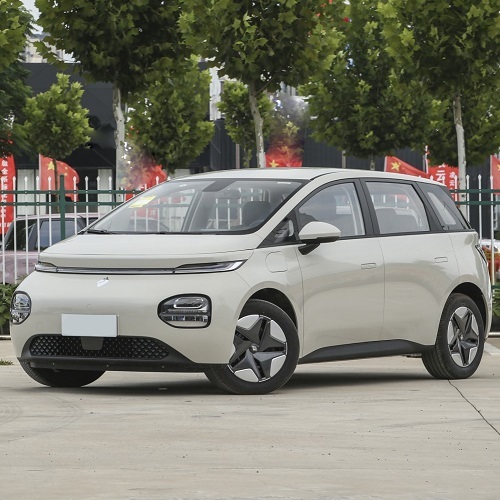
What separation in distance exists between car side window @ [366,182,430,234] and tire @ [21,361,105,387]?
227cm

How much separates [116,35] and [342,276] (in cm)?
1160

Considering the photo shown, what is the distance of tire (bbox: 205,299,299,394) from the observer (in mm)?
9945

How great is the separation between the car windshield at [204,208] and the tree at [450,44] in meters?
11.6

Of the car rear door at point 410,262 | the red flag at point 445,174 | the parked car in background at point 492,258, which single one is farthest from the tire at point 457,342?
the red flag at point 445,174

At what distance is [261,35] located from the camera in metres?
22.4

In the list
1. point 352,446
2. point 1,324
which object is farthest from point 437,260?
point 1,324

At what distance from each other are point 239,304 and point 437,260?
7.24ft

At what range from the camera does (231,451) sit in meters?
7.51

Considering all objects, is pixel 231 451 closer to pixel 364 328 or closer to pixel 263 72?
pixel 364 328

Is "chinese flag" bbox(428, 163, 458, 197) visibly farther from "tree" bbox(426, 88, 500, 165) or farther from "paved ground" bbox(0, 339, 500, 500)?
"paved ground" bbox(0, 339, 500, 500)

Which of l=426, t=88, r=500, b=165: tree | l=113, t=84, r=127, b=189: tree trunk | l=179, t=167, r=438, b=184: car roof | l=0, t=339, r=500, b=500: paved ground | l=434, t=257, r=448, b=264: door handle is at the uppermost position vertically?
l=426, t=88, r=500, b=165: tree

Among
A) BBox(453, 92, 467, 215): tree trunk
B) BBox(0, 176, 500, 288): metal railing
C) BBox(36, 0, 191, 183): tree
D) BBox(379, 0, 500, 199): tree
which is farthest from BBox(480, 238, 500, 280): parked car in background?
BBox(36, 0, 191, 183): tree

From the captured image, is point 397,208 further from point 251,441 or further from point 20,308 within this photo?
point 251,441

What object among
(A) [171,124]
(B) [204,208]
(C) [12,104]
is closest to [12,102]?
(C) [12,104]
